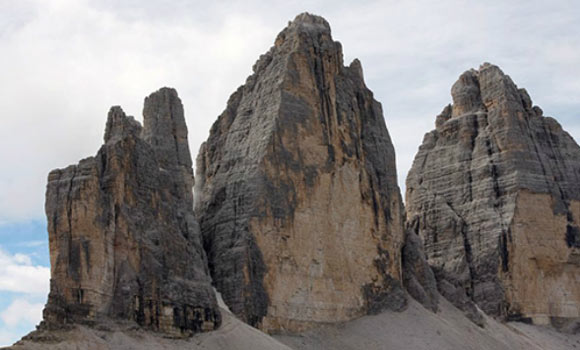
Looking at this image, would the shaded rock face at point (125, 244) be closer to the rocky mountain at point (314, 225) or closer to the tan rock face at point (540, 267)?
the rocky mountain at point (314, 225)

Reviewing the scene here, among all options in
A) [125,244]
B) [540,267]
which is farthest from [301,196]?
[540,267]

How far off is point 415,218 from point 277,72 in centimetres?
1935

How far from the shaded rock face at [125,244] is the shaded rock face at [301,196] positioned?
3.91 meters

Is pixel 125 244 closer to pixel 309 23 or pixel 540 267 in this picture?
pixel 309 23

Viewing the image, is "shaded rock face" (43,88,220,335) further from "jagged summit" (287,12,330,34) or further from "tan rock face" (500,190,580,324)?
"tan rock face" (500,190,580,324)

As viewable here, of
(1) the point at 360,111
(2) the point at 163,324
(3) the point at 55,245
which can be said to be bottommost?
(2) the point at 163,324

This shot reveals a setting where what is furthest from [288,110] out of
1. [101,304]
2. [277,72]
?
[101,304]

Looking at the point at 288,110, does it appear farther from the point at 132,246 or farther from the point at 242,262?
the point at 132,246

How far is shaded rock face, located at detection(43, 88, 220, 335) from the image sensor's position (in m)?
45.6

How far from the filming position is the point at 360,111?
6700cm

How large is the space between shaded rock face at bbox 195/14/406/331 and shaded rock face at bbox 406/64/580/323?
29.6 feet

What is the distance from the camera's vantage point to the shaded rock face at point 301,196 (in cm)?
5681

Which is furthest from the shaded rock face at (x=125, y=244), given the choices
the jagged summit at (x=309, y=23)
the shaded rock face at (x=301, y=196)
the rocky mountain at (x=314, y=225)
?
the jagged summit at (x=309, y=23)

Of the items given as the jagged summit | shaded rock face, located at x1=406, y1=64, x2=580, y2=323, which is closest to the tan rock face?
shaded rock face, located at x1=406, y1=64, x2=580, y2=323
